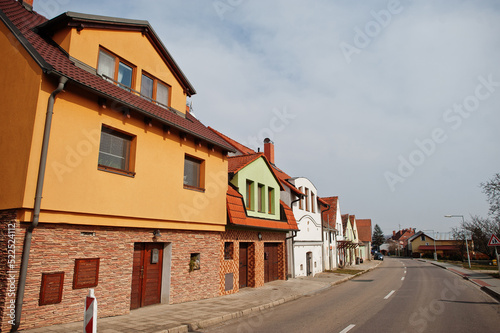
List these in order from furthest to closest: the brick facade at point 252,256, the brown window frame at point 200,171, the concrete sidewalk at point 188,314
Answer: the brick facade at point 252,256
the brown window frame at point 200,171
the concrete sidewalk at point 188,314

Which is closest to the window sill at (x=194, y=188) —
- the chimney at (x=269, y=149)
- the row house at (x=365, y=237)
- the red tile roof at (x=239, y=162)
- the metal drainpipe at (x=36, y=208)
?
the red tile roof at (x=239, y=162)

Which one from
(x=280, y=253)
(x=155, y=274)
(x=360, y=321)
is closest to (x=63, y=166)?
(x=155, y=274)

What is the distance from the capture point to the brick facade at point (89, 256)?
675 cm

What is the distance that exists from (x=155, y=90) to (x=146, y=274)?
6388mm

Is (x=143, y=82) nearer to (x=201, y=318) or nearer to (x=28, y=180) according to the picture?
(x=28, y=180)

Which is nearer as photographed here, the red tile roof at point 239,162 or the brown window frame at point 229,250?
the brown window frame at point 229,250

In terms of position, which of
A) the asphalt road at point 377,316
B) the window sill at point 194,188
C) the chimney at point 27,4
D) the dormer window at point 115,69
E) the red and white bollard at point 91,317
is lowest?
the asphalt road at point 377,316

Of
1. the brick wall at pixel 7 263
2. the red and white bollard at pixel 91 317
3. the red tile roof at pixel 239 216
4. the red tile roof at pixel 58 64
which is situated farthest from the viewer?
the red tile roof at pixel 239 216

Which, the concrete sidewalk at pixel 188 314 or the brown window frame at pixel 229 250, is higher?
the brown window frame at pixel 229 250

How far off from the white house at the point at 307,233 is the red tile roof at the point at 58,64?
12.8m

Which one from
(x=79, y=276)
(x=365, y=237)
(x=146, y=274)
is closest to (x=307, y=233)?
(x=146, y=274)

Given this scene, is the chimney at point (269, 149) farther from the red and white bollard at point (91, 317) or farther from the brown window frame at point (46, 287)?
the red and white bollard at point (91, 317)

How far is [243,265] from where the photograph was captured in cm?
1522

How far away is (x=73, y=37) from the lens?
355 inches
